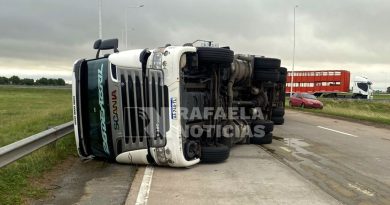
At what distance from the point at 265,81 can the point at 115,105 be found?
5290 mm

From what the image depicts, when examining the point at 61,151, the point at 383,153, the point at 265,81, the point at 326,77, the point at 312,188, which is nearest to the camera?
the point at 312,188

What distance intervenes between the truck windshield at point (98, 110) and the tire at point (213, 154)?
1.72 metres

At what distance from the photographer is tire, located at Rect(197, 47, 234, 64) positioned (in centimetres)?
835

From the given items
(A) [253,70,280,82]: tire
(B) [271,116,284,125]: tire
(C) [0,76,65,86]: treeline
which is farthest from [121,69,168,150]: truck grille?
(C) [0,76,65,86]: treeline

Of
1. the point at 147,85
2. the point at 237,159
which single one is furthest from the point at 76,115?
the point at 237,159

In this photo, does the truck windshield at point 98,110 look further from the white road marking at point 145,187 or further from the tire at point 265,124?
the tire at point 265,124

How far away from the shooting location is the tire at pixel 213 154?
840 centimetres

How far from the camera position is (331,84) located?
61.3m

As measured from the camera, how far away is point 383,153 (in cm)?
1077

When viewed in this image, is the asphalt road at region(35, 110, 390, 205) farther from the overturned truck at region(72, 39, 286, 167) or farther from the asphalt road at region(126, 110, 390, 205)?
the overturned truck at region(72, 39, 286, 167)

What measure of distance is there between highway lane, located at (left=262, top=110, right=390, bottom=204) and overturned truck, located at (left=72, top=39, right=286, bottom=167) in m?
1.80

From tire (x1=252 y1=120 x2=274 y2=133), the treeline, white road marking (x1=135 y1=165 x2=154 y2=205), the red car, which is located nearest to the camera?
white road marking (x1=135 y1=165 x2=154 y2=205)

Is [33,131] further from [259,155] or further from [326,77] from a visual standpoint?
[326,77]

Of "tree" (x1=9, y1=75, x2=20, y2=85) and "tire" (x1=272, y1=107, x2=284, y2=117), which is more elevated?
"tree" (x1=9, y1=75, x2=20, y2=85)
